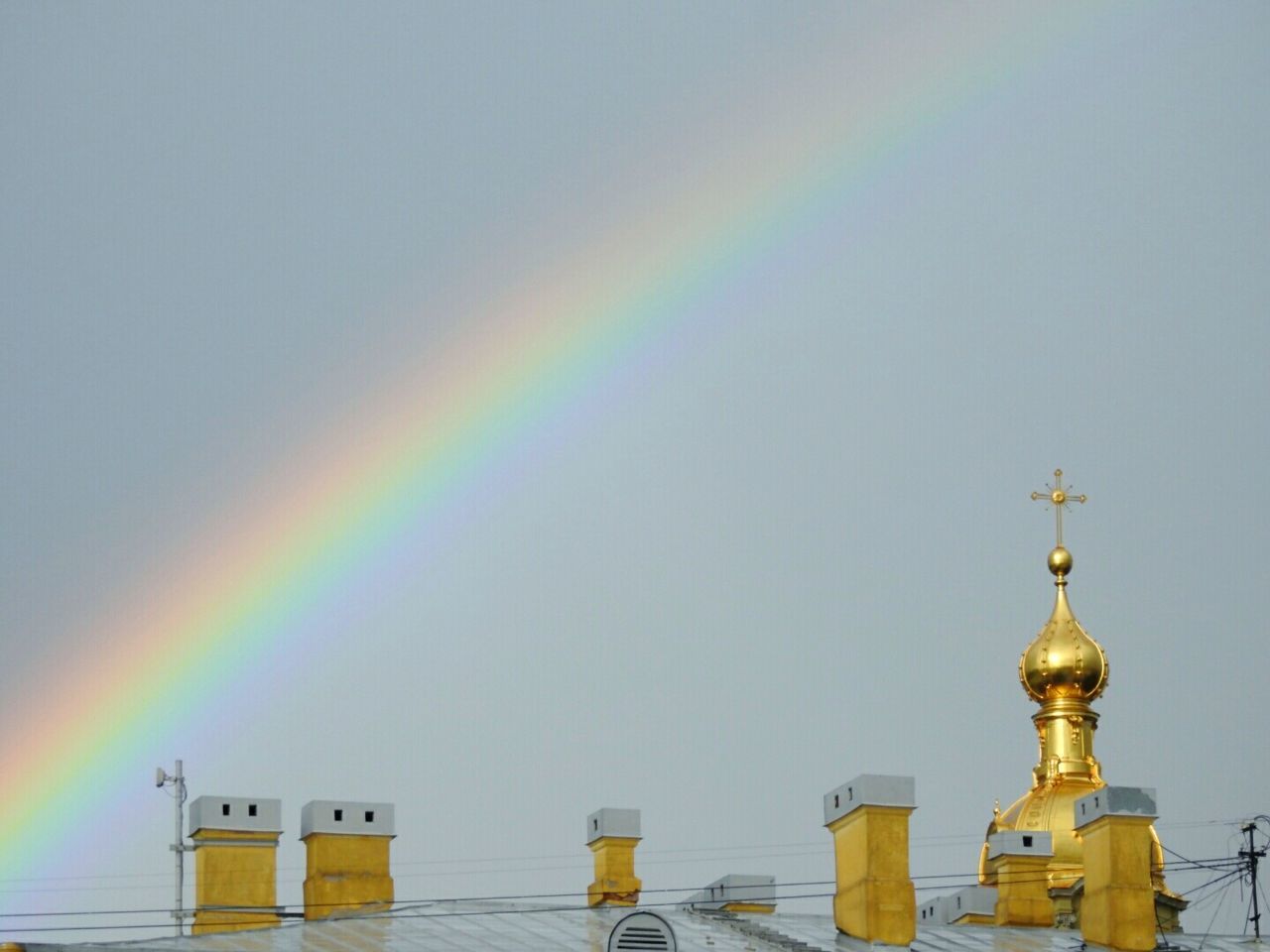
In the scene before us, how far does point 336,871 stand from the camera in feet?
111

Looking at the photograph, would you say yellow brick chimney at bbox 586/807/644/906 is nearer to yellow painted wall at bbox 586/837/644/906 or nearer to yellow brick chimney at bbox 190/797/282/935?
yellow painted wall at bbox 586/837/644/906

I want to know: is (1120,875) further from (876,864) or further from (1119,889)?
(876,864)

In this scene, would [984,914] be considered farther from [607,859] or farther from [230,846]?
[230,846]

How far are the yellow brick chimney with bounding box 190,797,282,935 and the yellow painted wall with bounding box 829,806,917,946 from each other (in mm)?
6798

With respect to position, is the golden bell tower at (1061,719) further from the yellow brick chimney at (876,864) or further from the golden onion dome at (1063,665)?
the yellow brick chimney at (876,864)

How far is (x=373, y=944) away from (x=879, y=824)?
6130 millimetres

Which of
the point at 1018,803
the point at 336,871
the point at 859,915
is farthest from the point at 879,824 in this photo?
the point at 1018,803

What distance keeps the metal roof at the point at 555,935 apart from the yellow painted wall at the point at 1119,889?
42 cm

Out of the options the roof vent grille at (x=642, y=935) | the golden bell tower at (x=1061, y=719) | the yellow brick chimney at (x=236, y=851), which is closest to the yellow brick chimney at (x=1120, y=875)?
the roof vent grille at (x=642, y=935)

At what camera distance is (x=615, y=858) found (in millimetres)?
36125

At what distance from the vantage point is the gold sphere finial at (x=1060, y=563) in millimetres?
85562

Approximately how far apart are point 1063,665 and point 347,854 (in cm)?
4771

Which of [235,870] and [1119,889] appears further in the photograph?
[235,870]

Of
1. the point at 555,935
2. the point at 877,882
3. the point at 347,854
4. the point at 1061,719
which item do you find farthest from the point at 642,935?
the point at 1061,719
